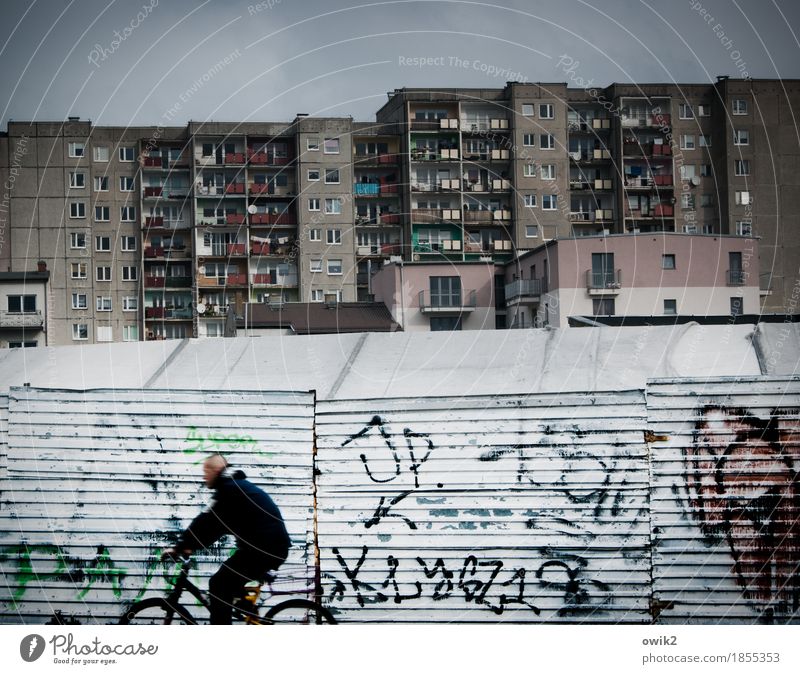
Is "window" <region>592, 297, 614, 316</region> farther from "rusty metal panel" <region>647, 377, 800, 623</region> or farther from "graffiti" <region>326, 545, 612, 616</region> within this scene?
"graffiti" <region>326, 545, 612, 616</region>

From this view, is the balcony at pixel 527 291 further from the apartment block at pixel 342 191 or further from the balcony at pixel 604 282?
the apartment block at pixel 342 191

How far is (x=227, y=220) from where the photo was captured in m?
64.6

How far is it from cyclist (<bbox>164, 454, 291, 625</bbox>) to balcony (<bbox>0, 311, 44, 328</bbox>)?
49.2m

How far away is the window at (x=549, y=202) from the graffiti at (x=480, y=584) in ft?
197

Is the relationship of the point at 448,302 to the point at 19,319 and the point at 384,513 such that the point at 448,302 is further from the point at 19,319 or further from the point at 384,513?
the point at 384,513

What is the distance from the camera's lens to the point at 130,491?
859 cm

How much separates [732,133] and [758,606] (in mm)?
59920

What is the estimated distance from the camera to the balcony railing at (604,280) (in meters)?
44.2

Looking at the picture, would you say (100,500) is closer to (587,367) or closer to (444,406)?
(444,406)

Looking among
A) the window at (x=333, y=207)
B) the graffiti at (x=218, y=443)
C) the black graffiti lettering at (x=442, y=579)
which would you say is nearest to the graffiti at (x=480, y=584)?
the black graffiti lettering at (x=442, y=579)

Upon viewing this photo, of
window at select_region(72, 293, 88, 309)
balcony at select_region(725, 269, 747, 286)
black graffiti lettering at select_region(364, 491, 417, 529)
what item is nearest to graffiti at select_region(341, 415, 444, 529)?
black graffiti lettering at select_region(364, 491, 417, 529)

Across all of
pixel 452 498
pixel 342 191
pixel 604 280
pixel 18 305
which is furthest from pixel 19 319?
pixel 452 498

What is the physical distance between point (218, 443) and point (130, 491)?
2.77 ft
